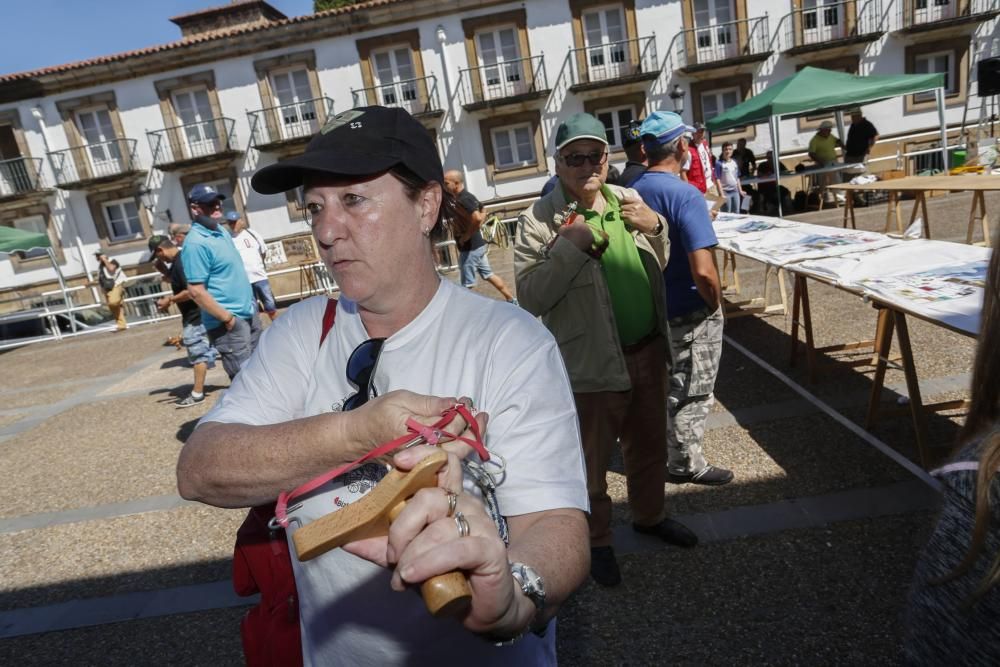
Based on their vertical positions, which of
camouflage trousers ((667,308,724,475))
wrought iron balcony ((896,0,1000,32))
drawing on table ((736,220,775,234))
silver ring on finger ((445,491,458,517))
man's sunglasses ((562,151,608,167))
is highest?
wrought iron balcony ((896,0,1000,32))

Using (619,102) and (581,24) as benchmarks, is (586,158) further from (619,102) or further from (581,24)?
(581,24)

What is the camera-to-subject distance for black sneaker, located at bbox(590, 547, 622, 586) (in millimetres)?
2854

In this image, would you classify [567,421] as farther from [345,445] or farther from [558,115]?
[558,115]

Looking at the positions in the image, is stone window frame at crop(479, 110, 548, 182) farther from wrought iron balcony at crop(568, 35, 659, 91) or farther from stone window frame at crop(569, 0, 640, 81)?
stone window frame at crop(569, 0, 640, 81)

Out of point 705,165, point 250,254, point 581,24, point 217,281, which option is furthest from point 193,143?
point 217,281

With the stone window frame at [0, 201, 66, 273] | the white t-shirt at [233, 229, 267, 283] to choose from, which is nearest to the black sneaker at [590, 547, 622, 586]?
the white t-shirt at [233, 229, 267, 283]

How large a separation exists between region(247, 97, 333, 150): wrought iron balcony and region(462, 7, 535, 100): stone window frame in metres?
5.27

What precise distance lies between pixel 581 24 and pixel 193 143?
1483 centimetres

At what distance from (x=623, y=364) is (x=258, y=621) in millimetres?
1754

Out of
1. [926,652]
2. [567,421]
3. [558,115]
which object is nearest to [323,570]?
[567,421]

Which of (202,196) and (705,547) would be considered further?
(202,196)

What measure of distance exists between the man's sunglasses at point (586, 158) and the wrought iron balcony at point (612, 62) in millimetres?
20250

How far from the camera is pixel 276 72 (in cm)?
2228

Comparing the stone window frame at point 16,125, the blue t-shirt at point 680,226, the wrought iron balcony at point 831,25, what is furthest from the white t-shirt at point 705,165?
the stone window frame at point 16,125
